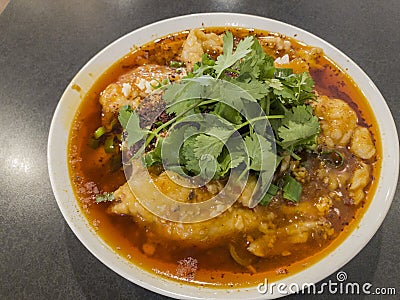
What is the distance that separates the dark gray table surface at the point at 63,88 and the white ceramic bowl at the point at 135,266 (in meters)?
0.25

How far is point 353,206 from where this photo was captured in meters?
2.04

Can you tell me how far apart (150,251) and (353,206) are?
0.98 m

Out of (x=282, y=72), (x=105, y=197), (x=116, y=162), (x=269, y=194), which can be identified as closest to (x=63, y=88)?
(x=116, y=162)

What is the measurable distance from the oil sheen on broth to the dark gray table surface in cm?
20

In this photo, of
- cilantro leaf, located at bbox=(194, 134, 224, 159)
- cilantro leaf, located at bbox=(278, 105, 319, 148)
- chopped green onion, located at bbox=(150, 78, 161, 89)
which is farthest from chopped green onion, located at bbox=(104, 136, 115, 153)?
cilantro leaf, located at bbox=(278, 105, 319, 148)

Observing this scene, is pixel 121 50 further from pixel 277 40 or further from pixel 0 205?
pixel 0 205

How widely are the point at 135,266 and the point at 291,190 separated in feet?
2.61

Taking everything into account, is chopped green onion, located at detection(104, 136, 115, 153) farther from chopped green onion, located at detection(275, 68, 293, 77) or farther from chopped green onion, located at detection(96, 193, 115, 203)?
chopped green onion, located at detection(275, 68, 293, 77)

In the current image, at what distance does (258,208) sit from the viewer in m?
2.02

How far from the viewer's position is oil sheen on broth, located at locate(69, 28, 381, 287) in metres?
1.90

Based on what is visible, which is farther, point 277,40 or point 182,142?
point 277,40

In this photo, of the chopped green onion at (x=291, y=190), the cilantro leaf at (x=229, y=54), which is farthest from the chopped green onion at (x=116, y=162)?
the chopped green onion at (x=291, y=190)

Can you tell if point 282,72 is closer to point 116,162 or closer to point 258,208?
point 258,208

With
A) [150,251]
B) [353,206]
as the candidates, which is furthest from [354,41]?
[150,251]
